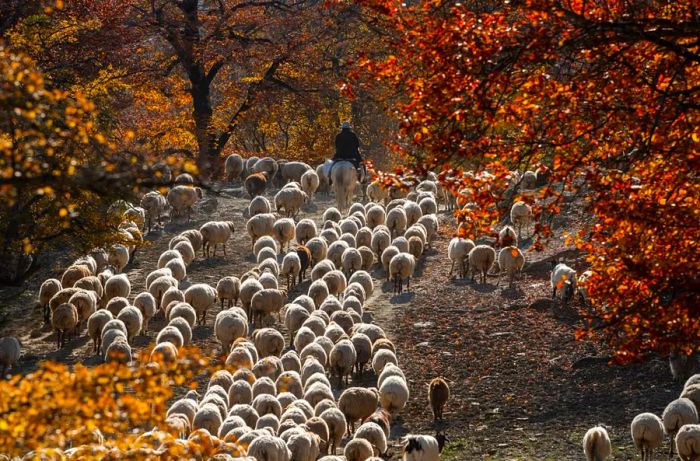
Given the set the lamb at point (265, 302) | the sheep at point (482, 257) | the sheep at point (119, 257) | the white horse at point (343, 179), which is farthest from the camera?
the white horse at point (343, 179)

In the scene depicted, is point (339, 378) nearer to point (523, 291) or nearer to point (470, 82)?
point (523, 291)

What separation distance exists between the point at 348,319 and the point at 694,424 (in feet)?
27.2

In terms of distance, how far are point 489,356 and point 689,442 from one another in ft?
22.1

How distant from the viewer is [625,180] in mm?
11492

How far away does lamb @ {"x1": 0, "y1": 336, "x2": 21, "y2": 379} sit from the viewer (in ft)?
60.0

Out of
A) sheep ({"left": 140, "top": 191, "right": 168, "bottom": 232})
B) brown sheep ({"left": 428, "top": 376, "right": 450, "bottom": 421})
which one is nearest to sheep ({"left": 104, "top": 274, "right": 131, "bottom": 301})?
sheep ({"left": 140, "top": 191, "right": 168, "bottom": 232})

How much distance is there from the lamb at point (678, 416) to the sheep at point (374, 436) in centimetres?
377

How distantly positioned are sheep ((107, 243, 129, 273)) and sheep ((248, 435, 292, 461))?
12712 millimetres

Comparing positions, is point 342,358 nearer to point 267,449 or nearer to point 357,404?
point 357,404

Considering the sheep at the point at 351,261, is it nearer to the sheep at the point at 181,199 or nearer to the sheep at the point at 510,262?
the sheep at the point at 510,262


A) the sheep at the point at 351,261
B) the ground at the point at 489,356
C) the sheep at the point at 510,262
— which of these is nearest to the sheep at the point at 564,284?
the ground at the point at 489,356

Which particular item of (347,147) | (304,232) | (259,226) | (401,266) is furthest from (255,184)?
(401,266)

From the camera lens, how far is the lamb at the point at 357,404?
53.5ft

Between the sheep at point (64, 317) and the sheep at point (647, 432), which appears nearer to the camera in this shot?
the sheep at point (647, 432)
